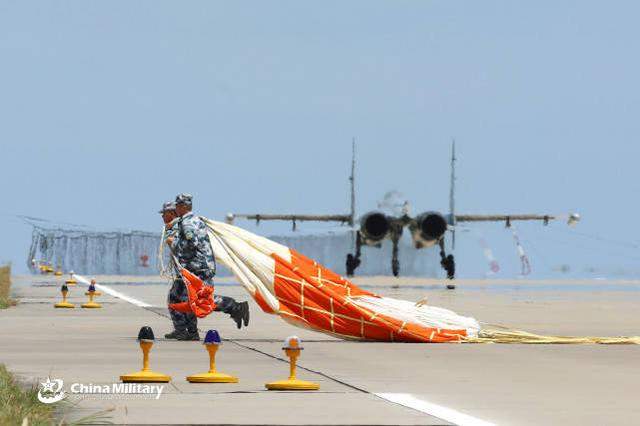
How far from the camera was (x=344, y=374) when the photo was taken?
15.9m

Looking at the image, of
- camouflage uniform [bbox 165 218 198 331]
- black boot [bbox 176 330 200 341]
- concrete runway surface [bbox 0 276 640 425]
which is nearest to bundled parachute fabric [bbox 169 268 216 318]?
camouflage uniform [bbox 165 218 198 331]

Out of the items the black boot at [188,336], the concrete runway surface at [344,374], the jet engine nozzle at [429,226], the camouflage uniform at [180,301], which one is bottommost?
the concrete runway surface at [344,374]

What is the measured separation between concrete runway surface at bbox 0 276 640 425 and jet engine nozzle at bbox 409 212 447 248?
42.6 meters

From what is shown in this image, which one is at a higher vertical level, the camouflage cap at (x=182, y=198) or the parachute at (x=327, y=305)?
the camouflage cap at (x=182, y=198)

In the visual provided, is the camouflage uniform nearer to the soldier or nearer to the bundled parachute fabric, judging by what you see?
the soldier

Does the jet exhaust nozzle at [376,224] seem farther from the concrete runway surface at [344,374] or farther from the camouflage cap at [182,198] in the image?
the camouflage cap at [182,198]

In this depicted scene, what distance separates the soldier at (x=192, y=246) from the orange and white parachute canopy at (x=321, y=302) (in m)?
0.36

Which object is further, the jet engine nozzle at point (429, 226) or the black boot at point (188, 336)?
the jet engine nozzle at point (429, 226)

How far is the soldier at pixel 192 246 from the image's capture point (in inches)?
844

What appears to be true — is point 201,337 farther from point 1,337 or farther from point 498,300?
point 498,300

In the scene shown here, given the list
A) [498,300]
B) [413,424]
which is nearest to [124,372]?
[413,424]

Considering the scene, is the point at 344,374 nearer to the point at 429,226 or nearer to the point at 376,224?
the point at 429,226

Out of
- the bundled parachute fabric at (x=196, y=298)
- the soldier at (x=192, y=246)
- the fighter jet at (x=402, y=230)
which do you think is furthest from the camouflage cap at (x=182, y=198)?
the fighter jet at (x=402, y=230)

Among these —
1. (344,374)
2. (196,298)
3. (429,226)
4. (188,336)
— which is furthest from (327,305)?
(429,226)
